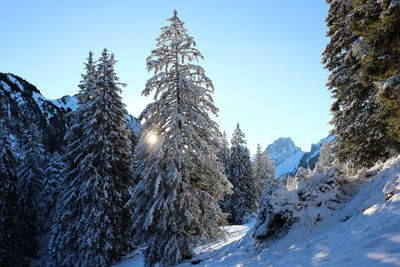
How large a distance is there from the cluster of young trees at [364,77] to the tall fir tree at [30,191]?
31.1 m

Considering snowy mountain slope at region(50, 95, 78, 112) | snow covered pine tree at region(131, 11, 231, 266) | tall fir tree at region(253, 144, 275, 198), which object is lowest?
snow covered pine tree at region(131, 11, 231, 266)

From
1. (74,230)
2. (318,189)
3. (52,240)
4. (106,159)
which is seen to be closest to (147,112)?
(106,159)

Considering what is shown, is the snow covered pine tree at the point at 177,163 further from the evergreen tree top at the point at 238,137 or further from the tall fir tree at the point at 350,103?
the evergreen tree top at the point at 238,137

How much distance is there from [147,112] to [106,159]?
7.75 metres

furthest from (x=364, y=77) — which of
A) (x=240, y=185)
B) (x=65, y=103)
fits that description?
(x=65, y=103)

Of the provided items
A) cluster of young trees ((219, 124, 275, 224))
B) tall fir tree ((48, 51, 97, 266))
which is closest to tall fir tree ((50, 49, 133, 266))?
tall fir tree ((48, 51, 97, 266))

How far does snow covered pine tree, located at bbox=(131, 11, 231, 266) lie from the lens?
17.1 m

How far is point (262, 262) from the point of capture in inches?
424

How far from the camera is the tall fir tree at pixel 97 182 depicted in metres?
23.8

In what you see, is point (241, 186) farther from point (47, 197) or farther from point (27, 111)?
point (27, 111)

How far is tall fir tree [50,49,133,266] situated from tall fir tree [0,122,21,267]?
840 cm

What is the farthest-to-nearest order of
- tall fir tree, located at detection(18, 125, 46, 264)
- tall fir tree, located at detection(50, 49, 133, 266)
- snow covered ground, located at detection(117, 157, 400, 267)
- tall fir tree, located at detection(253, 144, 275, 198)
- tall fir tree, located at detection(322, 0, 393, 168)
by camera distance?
tall fir tree, located at detection(253, 144, 275, 198) < tall fir tree, located at detection(18, 125, 46, 264) < tall fir tree, located at detection(50, 49, 133, 266) < tall fir tree, located at detection(322, 0, 393, 168) < snow covered ground, located at detection(117, 157, 400, 267)

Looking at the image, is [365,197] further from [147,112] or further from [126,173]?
[126,173]

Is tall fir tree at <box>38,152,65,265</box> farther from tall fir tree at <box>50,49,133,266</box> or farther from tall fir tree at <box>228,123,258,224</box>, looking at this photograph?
tall fir tree at <box>228,123,258,224</box>
